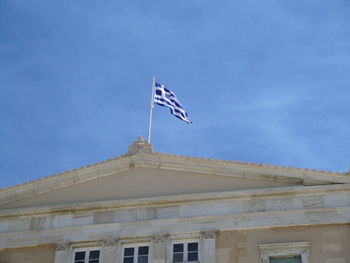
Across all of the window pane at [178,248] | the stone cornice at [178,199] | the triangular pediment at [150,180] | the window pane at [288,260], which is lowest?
the window pane at [288,260]

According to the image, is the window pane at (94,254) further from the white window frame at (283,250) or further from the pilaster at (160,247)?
the white window frame at (283,250)

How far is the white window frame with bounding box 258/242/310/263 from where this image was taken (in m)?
29.5

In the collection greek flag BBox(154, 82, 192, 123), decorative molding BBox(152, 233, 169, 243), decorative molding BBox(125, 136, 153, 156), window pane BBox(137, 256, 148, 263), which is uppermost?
greek flag BBox(154, 82, 192, 123)

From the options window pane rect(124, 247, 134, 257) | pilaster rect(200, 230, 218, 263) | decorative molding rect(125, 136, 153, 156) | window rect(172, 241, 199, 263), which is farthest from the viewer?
decorative molding rect(125, 136, 153, 156)

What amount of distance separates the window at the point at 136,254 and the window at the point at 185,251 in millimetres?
861

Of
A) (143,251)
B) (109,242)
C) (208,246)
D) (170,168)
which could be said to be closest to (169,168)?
(170,168)

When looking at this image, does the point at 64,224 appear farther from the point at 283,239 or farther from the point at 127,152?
the point at 283,239

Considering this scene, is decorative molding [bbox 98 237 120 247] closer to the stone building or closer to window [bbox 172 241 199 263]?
the stone building

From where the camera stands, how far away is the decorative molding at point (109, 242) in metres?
30.7

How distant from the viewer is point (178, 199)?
102 feet

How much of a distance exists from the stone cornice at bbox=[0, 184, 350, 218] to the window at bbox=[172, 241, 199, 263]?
142 centimetres

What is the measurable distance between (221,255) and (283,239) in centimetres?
188

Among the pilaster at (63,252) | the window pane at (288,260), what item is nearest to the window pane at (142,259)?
the pilaster at (63,252)

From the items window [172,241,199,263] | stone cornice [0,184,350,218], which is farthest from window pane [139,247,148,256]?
stone cornice [0,184,350,218]
